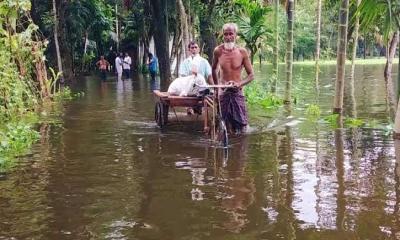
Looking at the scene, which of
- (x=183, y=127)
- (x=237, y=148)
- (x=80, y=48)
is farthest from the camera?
(x=80, y=48)

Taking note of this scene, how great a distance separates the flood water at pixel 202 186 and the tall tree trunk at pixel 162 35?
11861mm

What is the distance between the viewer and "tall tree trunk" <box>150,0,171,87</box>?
2252cm

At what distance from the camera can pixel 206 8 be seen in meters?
23.5

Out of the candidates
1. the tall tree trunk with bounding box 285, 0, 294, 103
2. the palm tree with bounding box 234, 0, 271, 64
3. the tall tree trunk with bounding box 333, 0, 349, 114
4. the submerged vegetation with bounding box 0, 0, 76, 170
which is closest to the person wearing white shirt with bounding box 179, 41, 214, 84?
the tall tree trunk with bounding box 333, 0, 349, 114

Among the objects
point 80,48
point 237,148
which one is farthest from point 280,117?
point 80,48

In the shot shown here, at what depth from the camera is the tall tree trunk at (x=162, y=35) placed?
22.5 metres

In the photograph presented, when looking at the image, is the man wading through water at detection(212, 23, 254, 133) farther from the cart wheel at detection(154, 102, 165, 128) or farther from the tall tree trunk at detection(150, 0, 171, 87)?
the tall tree trunk at detection(150, 0, 171, 87)

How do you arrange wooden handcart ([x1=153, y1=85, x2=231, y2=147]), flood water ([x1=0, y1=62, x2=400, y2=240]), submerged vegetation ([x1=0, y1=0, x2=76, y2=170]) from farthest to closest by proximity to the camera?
submerged vegetation ([x1=0, y1=0, x2=76, y2=170])
wooden handcart ([x1=153, y1=85, x2=231, y2=147])
flood water ([x1=0, y1=62, x2=400, y2=240])

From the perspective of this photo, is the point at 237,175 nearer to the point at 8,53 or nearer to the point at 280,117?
the point at 280,117

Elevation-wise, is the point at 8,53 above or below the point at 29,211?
above

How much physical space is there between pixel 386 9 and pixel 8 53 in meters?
7.80

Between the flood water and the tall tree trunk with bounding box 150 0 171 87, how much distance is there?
11.9m

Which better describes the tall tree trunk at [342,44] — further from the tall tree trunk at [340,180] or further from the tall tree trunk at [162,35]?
the tall tree trunk at [162,35]

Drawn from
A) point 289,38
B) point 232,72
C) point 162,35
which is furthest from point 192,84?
point 162,35
